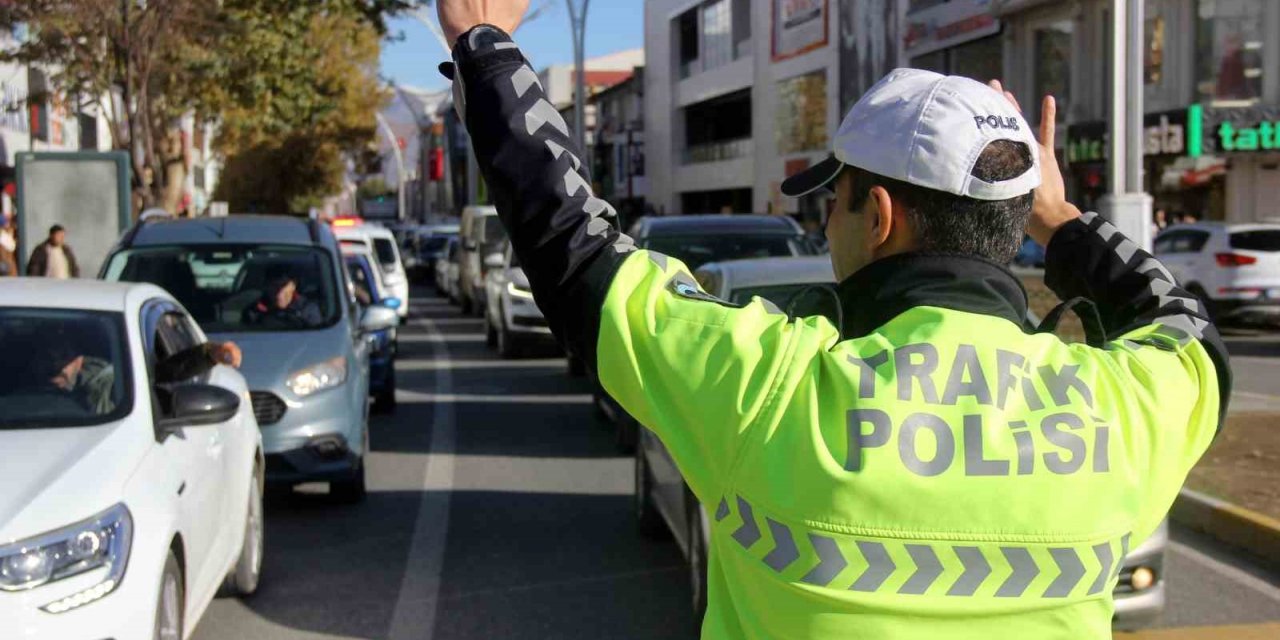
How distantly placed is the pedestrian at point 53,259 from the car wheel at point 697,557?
12.8 metres

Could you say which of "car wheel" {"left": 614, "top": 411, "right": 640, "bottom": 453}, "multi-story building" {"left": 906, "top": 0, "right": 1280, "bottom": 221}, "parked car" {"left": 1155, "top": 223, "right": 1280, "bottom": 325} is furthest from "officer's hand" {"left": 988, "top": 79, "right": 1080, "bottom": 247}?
"multi-story building" {"left": 906, "top": 0, "right": 1280, "bottom": 221}

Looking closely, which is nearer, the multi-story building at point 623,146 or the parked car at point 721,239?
the parked car at point 721,239

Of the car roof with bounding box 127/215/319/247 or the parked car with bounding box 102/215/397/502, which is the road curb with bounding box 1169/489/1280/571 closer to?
the parked car with bounding box 102/215/397/502

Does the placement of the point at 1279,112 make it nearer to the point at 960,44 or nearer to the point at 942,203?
the point at 960,44

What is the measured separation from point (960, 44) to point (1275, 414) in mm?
27474

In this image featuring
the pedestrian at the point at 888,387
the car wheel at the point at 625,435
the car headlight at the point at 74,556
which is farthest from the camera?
the car wheel at the point at 625,435

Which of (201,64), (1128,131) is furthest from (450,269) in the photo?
(1128,131)

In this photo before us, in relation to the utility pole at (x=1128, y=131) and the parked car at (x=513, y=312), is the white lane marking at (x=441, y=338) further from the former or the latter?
the utility pole at (x=1128, y=131)

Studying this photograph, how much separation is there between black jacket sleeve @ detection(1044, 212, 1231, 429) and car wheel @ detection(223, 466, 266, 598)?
16.6 feet

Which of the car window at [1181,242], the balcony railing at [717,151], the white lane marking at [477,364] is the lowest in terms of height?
the white lane marking at [477,364]

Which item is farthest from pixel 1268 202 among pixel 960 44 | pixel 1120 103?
→ pixel 1120 103

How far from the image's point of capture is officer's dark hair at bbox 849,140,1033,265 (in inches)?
71.4

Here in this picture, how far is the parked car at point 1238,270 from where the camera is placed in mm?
20672

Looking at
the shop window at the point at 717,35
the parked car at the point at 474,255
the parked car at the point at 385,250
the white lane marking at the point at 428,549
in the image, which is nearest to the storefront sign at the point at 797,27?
the shop window at the point at 717,35
